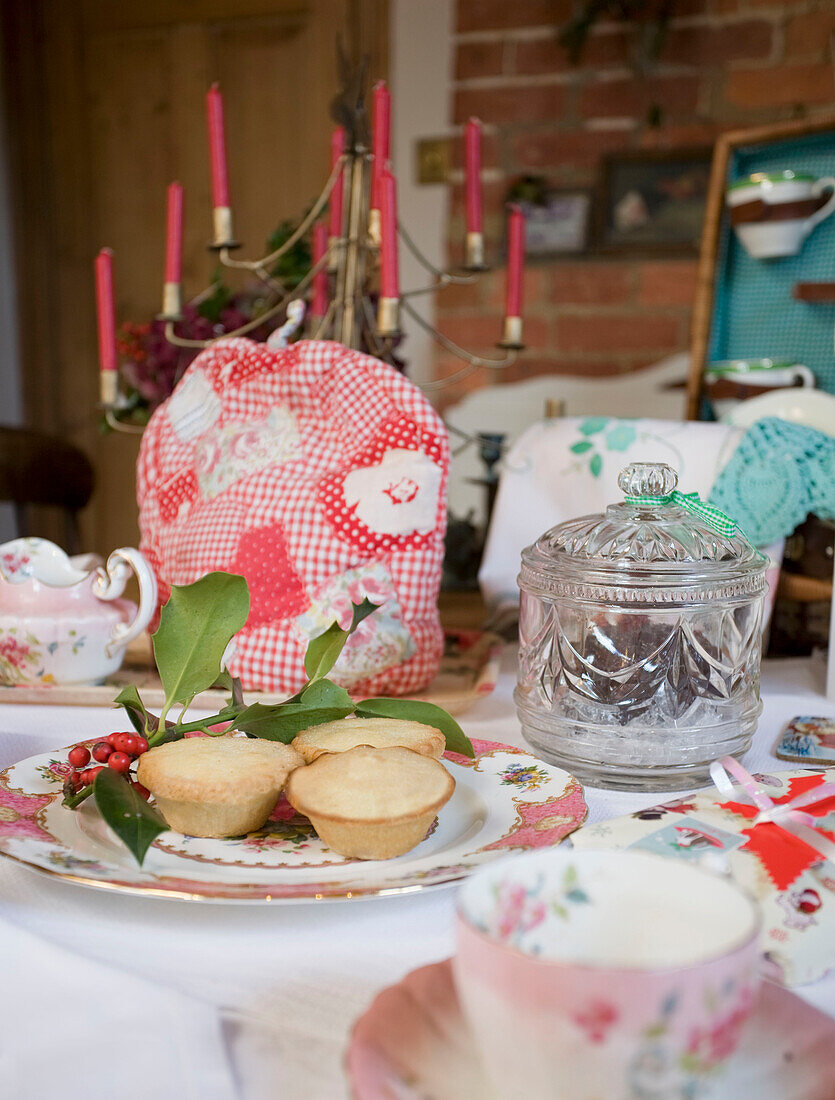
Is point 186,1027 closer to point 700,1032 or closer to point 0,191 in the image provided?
point 700,1032

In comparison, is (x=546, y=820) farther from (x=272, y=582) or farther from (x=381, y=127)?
(x=381, y=127)

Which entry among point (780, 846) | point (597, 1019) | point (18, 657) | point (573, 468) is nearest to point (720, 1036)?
point (597, 1019)

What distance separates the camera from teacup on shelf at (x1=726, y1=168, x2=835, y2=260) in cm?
103

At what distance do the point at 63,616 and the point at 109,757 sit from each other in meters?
0.27

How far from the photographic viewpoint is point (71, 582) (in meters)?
0.75

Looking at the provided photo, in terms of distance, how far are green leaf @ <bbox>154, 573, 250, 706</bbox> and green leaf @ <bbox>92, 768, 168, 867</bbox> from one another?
95mm

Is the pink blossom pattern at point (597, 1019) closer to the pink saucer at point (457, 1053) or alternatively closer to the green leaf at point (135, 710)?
the pink saucer at point (457, 1053)

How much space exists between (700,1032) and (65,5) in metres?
2.58

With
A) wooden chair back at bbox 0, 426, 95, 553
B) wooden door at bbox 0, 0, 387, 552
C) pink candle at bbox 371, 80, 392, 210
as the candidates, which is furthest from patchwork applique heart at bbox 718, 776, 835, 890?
wooden door at bbox 0, 0, 387, 552

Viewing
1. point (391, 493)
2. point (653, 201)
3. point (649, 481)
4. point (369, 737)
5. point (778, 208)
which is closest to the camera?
point (369, 737)

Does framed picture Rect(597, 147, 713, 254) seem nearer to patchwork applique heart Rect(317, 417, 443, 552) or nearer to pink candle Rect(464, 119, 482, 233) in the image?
pink candle Rect(464, 119, 482, 233)

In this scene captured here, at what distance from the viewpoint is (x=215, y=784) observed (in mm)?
433

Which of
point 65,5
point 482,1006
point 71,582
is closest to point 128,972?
point 482,1006

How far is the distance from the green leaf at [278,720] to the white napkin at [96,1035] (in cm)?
15
